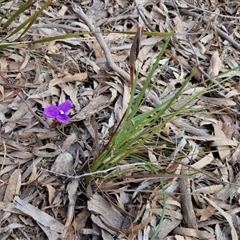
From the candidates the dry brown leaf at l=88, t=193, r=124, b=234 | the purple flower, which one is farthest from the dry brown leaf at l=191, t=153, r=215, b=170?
the purple flower


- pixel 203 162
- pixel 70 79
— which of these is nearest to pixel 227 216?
pixel 203 162

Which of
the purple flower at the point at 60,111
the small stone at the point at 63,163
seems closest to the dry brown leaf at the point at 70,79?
the purple flower at the point at 60,111

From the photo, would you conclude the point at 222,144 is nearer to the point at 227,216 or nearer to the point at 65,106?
the point at 227,216

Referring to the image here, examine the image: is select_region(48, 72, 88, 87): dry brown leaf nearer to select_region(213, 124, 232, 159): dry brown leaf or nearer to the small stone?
the small stone

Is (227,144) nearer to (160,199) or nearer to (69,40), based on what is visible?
(160,199)

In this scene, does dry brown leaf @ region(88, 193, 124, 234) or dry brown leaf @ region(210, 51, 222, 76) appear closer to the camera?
dry brown leaf @ region(88, 193, 124, 234)
